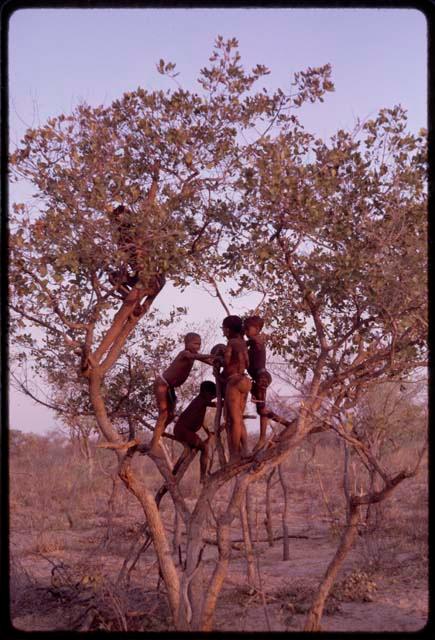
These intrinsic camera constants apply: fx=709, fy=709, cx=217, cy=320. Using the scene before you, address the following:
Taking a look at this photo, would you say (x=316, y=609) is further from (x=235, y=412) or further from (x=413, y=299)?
(x=413, y=299)

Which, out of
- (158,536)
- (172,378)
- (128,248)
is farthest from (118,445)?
(128,248)

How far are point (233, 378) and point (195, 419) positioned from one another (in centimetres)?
78

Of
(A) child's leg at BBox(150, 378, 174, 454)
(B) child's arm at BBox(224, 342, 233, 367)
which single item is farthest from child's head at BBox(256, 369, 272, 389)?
(A) child's leg at BBox(150, 378, 174, 454)

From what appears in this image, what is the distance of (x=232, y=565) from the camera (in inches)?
433

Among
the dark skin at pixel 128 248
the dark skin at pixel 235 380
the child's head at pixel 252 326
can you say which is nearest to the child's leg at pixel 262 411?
the dark skin at pixel 235 380

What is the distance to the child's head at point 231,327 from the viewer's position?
19.6 feet

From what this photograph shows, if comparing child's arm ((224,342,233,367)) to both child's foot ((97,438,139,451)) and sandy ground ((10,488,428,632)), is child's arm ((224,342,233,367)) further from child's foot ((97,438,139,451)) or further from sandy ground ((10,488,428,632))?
sandy ground ((10,488,428,632))

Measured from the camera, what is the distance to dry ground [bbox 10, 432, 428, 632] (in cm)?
703

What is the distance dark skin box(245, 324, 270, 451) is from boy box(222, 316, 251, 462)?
0.23 ft

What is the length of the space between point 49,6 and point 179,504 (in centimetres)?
421

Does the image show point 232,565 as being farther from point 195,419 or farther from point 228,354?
point 228,354

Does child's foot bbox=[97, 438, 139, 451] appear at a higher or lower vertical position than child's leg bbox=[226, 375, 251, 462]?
lower

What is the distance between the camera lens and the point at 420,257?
5.45 meters

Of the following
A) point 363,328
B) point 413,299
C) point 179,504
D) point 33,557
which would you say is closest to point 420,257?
point 413,299
